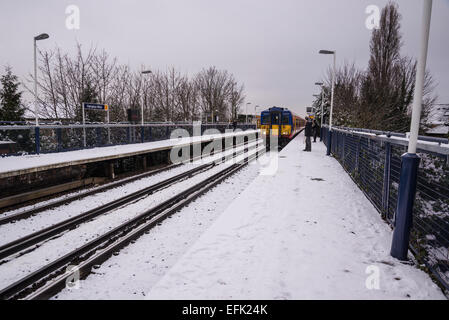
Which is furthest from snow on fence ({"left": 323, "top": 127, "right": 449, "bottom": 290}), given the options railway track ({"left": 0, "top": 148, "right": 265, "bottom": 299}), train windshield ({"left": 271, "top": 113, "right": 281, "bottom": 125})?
train windshield ({"left": 271, "top": 113, "right": 281, "bottom": 125})

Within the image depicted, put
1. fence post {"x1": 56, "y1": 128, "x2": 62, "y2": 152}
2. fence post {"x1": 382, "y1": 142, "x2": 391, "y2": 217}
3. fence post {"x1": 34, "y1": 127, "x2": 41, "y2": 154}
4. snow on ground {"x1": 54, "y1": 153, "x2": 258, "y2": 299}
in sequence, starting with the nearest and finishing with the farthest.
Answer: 1. snow on ground {"x1": 54, "y1": 153, "x2": 258, "y2": 299}
2. fence post {"x1": 382, "y1": 142, "x2": 391, "y2": 217}
3. fence post {"x1": 34, "y1": 127, "x2": 41, "y2": 154}
4. fence post {"x1": 56, "y1": 128, "x2": 62, "y2": 152}

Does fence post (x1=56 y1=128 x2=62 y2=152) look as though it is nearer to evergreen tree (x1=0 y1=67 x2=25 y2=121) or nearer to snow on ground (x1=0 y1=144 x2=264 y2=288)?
snow on ground (x1=0 y1=144 x2=264 y2=288)

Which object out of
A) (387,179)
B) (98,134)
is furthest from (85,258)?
(98,134)

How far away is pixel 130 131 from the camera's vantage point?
52.7ft

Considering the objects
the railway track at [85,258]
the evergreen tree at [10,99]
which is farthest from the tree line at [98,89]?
the railway track at [85,258]

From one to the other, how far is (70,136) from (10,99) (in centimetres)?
1935

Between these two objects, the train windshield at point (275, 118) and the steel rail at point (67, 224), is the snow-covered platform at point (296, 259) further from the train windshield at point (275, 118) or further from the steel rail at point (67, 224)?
the train windshield at point (275, 118)

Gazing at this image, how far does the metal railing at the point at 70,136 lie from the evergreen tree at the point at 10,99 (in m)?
14.6

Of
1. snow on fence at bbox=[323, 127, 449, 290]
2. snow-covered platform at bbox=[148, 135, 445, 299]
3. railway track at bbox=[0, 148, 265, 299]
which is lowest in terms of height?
railway track at bbox=[0, 148, 265, 299]

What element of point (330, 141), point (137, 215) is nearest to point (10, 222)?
point (137, 215)

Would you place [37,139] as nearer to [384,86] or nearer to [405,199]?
[405,199]

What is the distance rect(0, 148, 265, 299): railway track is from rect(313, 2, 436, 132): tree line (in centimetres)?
1964

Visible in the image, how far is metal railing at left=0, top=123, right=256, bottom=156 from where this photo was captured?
1002cm
